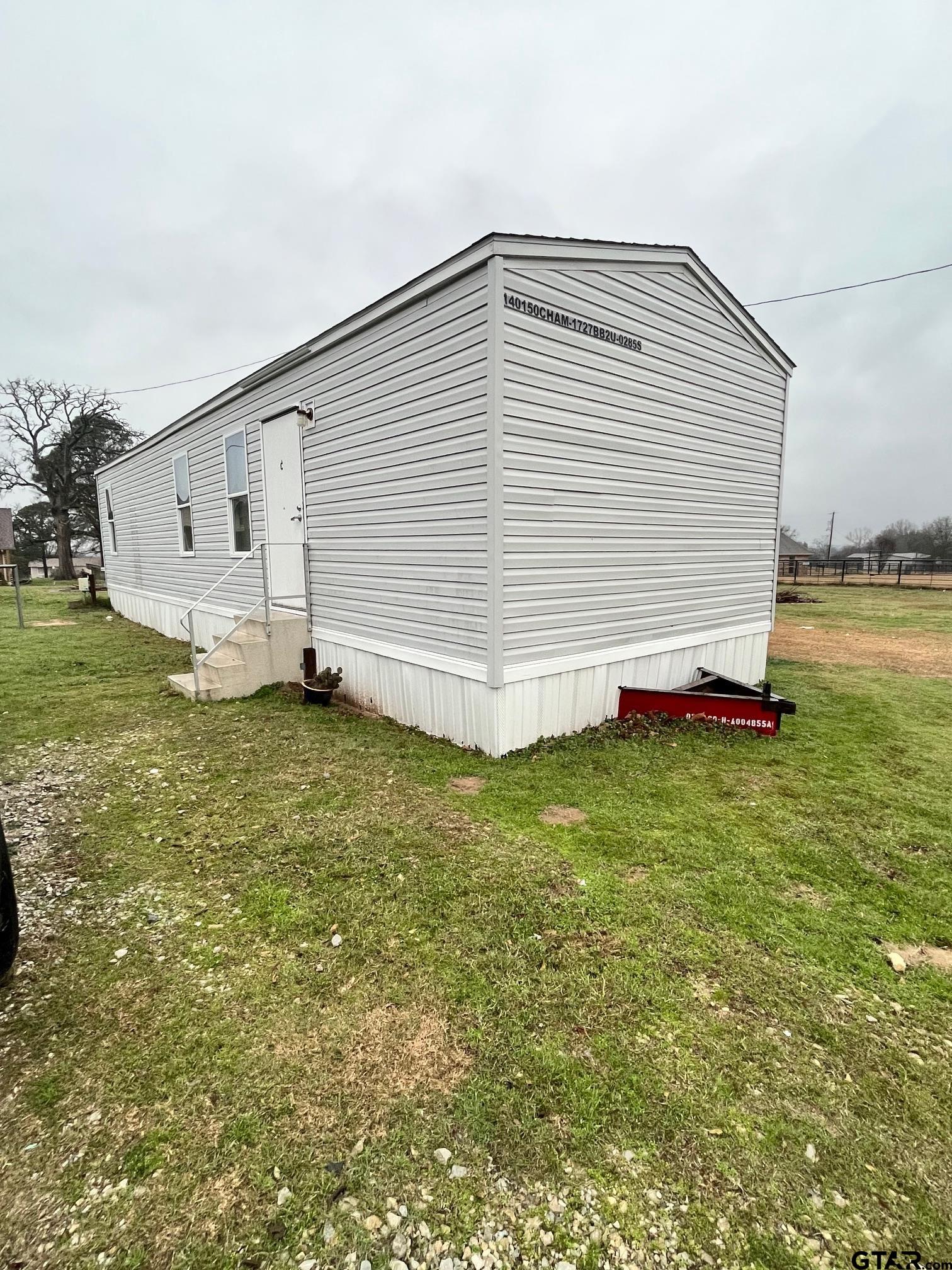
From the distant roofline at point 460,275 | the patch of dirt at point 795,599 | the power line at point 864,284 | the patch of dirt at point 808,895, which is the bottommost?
the patch of dirt at point 795,599

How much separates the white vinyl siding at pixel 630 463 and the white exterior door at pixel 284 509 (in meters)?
3.52

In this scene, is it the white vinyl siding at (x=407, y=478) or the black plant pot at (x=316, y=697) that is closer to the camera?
the white vinyl siding at (x=407, y=478)

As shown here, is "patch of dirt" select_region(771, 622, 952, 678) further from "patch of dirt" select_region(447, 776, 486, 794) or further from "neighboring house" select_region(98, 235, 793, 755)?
"patch of dirt" select_region(447, 776, 486, 794)

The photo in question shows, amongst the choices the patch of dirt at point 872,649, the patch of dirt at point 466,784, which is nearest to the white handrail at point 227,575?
the patch of dirt at point 466,784

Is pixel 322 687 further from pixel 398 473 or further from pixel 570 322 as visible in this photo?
pixel 570 322


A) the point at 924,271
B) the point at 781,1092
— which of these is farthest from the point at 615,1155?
the point at 924,271

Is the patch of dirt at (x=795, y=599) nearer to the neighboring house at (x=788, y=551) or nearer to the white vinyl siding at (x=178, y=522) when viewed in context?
the neighboring house at (x=788, y=551)

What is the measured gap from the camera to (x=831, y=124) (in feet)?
38.7

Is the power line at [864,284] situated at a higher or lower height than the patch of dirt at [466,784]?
higher

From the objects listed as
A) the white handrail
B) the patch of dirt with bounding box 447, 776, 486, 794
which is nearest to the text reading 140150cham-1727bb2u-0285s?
A: the patch of dirt with bounding box 447, 776, 486, 794

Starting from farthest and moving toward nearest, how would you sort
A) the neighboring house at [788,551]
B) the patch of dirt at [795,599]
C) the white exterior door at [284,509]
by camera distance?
the neighboring house at [788,551] → the patch of dirt at [795,599] → the white exterior door at [284,509]

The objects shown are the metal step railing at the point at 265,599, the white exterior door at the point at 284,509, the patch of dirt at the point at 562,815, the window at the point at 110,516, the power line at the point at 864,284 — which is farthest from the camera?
the window at the point at 110,516

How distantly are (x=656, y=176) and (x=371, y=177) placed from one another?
794 cm

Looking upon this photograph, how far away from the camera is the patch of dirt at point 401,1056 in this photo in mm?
1837
